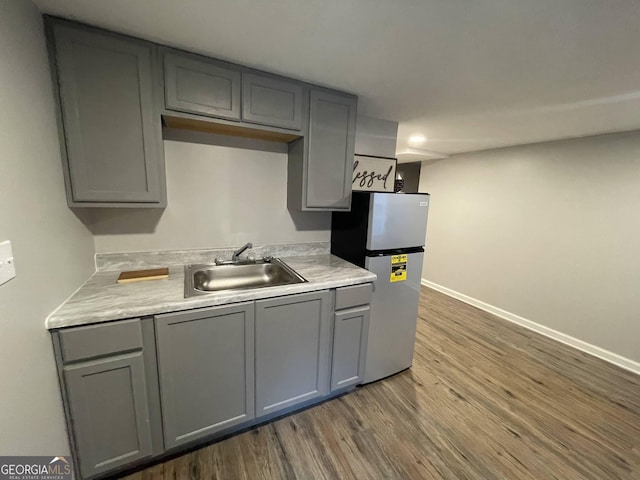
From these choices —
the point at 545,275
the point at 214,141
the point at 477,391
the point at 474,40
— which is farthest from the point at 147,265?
the point at 545,275

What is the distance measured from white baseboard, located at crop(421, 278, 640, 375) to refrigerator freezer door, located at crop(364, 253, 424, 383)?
1.98 metres

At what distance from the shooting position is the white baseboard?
2.48 meters

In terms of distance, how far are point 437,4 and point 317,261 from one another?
1687 millimetres

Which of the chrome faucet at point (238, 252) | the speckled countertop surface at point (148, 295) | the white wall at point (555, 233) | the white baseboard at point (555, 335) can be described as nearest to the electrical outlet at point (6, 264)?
the speckled countertop surface at point (148, 295)

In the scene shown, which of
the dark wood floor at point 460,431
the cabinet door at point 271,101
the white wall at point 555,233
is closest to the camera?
the dark wood floor at point 460,431

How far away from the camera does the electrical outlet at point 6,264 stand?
0.83m

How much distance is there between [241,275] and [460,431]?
187cm

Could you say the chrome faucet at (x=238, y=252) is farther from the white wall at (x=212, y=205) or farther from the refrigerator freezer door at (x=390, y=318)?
the refrigerator freezer door at (x=390, y=318)

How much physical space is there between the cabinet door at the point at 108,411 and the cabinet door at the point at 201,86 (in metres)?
1.37

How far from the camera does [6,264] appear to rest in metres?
0.85

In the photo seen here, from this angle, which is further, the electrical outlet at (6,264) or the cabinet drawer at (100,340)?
the cabinet drawer at (100,340)

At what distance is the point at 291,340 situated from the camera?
165 cm

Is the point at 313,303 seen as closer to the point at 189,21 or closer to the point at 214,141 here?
the point at 214,141

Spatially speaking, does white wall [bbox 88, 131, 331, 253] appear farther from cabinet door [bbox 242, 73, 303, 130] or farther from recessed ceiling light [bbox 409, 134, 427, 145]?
recessed ceiling light [bbox 409, 134, 427, 145]
